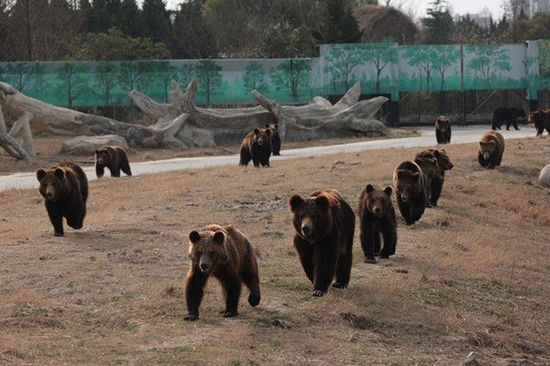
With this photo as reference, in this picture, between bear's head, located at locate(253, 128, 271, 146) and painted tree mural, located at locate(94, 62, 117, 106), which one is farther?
painted tree mural, located at locate(94, 62, 117, 106)

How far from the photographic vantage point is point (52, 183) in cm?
1118

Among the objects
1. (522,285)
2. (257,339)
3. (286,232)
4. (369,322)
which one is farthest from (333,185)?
(257,339)

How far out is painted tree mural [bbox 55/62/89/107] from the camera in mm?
35406

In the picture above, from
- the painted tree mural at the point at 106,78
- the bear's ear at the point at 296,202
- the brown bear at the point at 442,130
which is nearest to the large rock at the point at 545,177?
the brown bear at the point at 442,130

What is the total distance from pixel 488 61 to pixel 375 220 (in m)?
33.9

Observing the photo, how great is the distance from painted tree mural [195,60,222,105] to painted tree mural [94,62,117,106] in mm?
3947

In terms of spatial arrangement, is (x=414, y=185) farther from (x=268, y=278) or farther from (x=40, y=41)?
(x=40, y=41)

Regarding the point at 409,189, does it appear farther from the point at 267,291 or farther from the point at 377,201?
the point at 267,291

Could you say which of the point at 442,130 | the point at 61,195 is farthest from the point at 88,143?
the point at 61,195

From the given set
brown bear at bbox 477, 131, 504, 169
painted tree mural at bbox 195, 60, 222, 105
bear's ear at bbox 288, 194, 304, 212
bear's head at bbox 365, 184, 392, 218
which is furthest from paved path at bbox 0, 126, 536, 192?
bear's ear at bbox 288, 194, 304, 212

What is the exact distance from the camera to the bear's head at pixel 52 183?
11133 millimetres

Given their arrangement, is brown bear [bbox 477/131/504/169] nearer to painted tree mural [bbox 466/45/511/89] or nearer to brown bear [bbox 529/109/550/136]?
brown bear [bbox 529/109/550/136]

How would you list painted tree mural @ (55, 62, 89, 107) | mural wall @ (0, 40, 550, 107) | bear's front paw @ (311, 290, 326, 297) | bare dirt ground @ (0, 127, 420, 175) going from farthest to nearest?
mural wall @ (0, 40, 550, 107), painted tree mural @ (55, 62, 89, 107), bare dirt ground @ (0, 127, 420, 175), bear's front paw @ (311, 290, 326, 297)

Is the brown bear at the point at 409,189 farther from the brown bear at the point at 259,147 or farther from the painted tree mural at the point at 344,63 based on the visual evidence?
the painted tree mural at the point at 344,63
